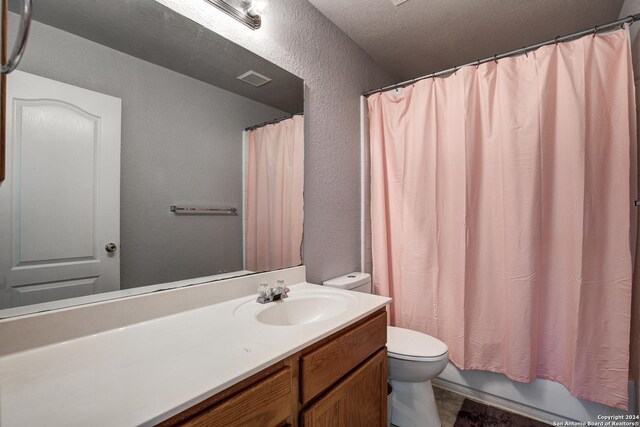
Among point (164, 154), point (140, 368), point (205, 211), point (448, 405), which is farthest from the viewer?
point (448, 405)

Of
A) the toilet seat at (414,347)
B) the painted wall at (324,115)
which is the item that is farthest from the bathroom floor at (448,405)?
the painted wall at (324,115)

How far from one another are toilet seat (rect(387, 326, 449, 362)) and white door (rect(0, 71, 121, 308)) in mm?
1245

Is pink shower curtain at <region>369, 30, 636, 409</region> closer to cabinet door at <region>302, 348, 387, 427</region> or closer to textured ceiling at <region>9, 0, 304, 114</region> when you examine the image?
cabinet door at <region>302, 348, 387, 427</region>

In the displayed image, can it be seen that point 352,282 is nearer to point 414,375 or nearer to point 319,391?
point 414,375

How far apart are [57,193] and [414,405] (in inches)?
68.7

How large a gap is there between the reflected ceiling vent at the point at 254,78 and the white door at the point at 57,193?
565 millimetres

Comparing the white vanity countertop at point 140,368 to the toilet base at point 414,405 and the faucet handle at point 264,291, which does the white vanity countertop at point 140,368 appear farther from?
the toilet base at point 414,405

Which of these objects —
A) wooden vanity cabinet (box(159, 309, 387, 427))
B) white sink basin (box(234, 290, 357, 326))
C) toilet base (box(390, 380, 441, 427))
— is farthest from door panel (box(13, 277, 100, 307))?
toilet base (box(390, 380, 441, 427))

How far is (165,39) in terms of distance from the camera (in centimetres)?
108

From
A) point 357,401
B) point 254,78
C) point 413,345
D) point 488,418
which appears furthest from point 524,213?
point 254,78

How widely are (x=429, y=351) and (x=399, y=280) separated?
0.58 metres

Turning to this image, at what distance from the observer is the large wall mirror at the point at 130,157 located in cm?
81

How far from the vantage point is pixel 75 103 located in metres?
0.88

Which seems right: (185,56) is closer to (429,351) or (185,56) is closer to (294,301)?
(294,301)
